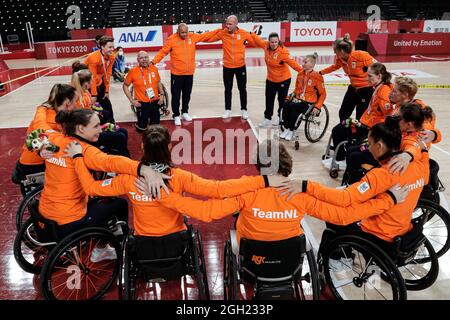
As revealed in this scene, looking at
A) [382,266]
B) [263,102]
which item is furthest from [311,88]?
[382,266]

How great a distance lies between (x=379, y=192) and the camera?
2342 mm

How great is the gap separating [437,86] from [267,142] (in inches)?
306

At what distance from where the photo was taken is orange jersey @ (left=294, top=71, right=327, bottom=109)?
520 cm

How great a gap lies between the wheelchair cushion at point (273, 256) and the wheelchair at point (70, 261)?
994 mm

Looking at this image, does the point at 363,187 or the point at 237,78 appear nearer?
the point at 363,187

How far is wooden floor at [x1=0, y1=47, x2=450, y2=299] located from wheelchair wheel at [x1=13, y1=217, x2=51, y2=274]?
16 cm

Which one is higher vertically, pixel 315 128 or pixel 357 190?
pixel 357 190

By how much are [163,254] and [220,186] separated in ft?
1.74

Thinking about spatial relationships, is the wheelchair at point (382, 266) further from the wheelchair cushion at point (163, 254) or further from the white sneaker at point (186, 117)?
the white sneaker at point (186, 117)

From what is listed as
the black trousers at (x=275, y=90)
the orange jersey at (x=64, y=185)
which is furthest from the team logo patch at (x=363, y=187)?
the black trousers at (x=275, y=90)

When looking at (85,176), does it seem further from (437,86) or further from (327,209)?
(437,86)

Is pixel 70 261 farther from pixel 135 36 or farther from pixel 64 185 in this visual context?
pixel 135 36

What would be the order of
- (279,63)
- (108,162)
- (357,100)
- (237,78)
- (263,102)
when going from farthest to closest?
(263,102) < (237,78) < (279,63) < (357,100) < (108,162)

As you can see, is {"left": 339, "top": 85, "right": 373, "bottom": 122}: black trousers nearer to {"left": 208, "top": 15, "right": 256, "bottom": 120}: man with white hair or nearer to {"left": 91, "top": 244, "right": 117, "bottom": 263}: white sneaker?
{"left": 208, "top": 15, "right": 256, "bottom": 120}: man with white hair
